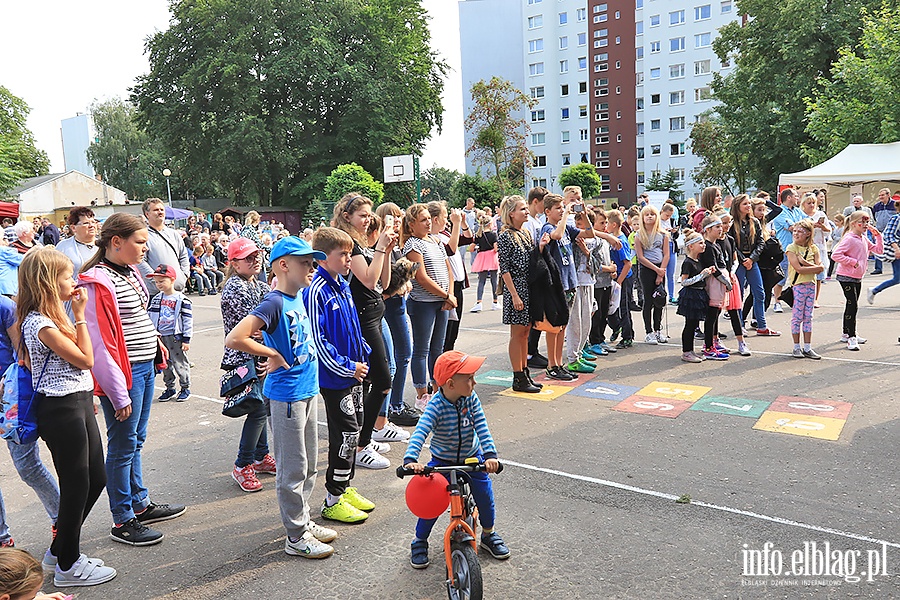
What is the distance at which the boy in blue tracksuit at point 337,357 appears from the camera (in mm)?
4438

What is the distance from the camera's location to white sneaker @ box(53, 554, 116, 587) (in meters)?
3.86

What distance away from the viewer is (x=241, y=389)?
4.95 meters

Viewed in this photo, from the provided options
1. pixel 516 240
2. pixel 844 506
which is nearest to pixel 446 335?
pixel 516 240

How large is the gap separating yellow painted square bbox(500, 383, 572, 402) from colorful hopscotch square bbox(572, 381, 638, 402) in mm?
150

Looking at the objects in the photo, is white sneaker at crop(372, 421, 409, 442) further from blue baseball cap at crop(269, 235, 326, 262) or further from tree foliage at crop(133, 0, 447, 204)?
tree foliage at crop(133, 0, 447, 204)

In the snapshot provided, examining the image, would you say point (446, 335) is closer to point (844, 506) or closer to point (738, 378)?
point (738, 378)

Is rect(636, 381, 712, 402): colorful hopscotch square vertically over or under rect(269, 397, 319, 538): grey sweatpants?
under

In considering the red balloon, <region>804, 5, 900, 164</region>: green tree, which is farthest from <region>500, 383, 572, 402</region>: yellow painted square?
<region>804, 5, 900, 164</region>: green tree

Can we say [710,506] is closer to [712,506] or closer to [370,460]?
[712,506]

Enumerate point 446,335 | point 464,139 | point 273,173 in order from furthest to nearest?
1. point 464,139
2. point 273,173
3. point 446,335

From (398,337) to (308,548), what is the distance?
2.65 m

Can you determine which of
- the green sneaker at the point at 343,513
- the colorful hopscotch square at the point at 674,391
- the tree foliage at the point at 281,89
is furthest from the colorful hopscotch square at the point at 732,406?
the tree foliage at the point at 281,89

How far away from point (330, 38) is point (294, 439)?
42173mm

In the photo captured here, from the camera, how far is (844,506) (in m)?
4.55
